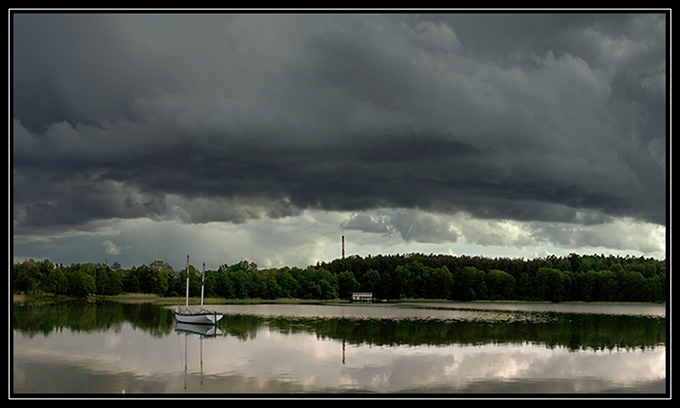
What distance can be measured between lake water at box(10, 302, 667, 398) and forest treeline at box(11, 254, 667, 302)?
272ft

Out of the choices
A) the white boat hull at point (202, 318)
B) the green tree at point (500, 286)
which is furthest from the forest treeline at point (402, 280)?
the white boat hull at point (202, 318)

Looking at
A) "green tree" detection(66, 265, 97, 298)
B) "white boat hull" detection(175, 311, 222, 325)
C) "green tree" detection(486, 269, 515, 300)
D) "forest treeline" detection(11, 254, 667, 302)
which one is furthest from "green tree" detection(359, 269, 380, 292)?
"white boat hull" detection(175, 311, 222, 325)

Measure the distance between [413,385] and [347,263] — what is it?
14846 centimetres

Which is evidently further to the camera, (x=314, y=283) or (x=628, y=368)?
(x=314, y=283)

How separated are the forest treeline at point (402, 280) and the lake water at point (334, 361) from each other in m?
83.0

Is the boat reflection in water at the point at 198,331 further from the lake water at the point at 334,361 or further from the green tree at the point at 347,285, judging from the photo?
the green tree at the point at 347,285

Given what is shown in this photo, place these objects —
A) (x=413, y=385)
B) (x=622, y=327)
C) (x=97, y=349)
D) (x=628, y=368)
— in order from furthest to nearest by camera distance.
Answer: (x=622, y=327) → (x=97, y=349) → (x=628, y=368) → (x=413, y=385)

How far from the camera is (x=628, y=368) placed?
114 ft

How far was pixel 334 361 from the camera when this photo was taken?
35656mm

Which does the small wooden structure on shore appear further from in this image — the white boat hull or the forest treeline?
the white boat hull

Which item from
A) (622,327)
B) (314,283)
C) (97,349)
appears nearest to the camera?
(97,349)

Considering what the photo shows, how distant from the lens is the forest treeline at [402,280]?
138375mm
